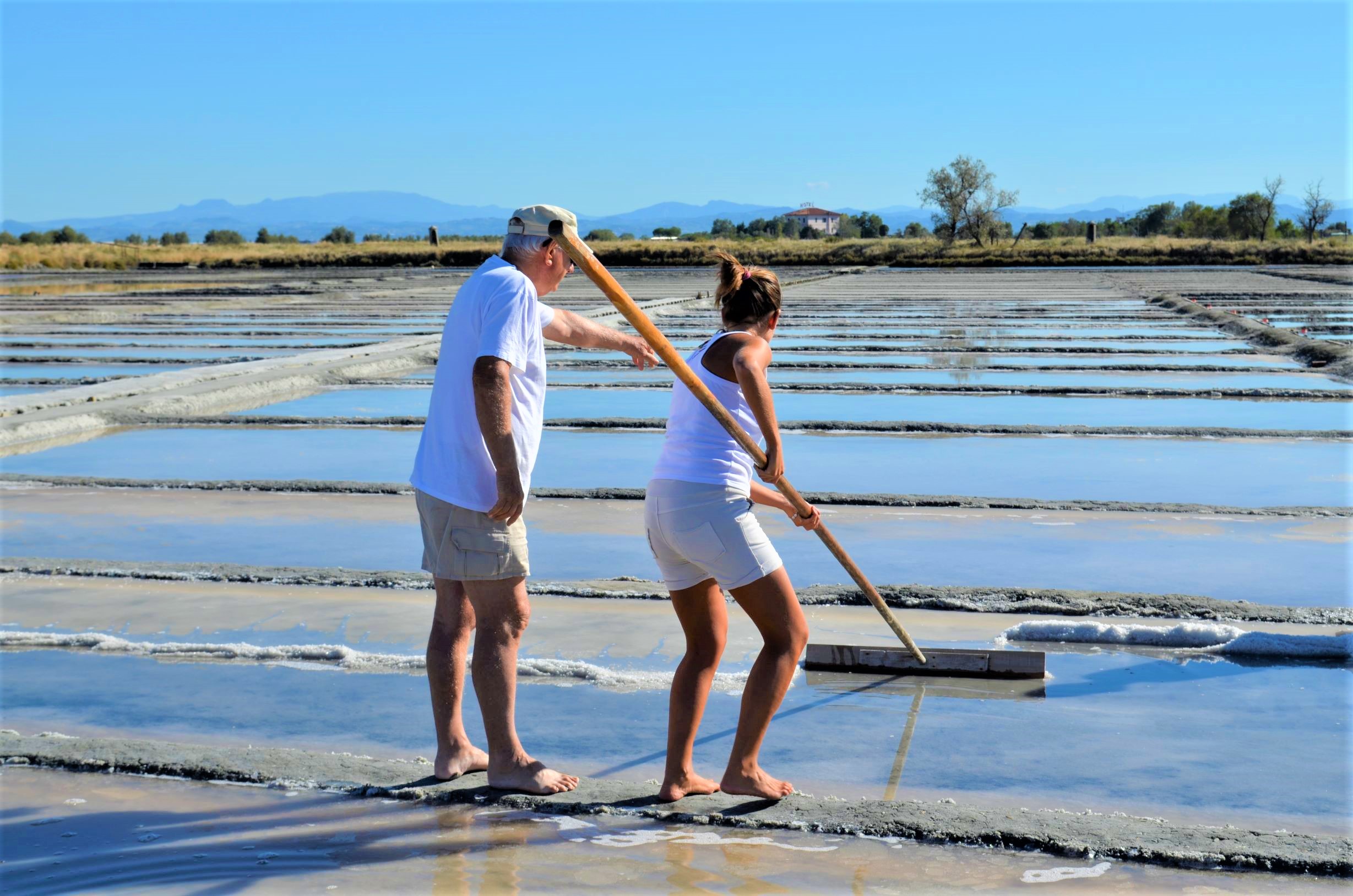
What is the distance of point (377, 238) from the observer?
97.3m

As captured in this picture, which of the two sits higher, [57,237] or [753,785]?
[57,237]

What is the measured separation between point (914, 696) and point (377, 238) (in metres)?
96.6

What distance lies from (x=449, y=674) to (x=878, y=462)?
20.2 ft

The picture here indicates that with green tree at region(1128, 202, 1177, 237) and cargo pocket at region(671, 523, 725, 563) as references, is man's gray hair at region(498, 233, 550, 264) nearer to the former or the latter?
cargo pocket at region(671, 523, 725, 563)

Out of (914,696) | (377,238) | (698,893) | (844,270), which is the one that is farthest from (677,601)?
(377,238)

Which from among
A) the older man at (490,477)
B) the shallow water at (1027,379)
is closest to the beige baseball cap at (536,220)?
the older man at (490,477)

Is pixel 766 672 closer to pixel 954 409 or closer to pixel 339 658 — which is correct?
pixel 339 658

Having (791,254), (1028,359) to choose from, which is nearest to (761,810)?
(1028,359)

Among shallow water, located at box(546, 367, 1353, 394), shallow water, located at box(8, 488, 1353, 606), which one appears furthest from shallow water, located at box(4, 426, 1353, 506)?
shallow water, located at box(546, 367, 1353, 394)

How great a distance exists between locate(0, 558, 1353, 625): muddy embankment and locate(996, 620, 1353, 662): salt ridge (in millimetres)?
226

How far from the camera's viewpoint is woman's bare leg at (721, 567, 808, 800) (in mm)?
3617

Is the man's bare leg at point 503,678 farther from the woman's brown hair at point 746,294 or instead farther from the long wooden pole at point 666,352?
the woman's brown hair at point 746,294

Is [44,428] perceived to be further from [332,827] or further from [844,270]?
[844,270]

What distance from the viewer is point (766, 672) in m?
3.64
